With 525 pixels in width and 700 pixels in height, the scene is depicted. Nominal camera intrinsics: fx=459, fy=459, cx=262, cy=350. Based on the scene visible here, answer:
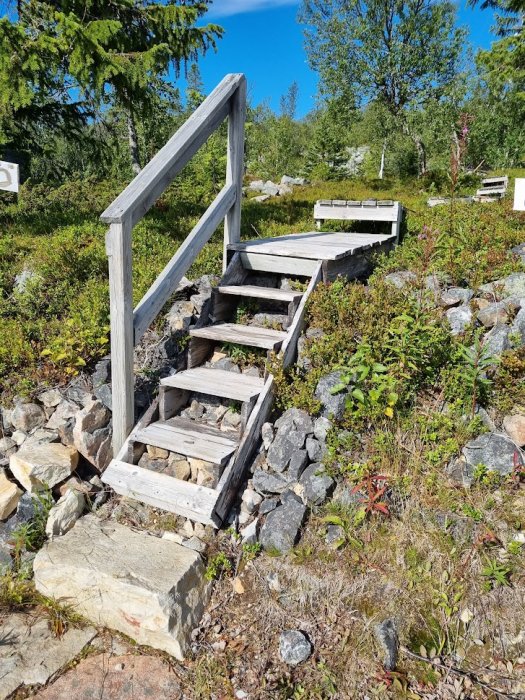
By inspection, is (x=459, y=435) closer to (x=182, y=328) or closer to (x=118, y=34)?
(x=182, y=328)

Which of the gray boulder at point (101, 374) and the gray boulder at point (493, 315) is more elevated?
the gray boulder at point (493, 315)

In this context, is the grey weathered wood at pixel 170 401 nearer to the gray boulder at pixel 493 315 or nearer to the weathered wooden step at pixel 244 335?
the weathered wooden step at pixel 244 335

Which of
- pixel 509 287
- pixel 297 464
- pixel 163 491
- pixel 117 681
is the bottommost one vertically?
pixel 117 681

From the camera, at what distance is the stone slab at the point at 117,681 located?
2529mm

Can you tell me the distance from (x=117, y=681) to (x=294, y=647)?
1.02 m

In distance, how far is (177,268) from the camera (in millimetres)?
4152

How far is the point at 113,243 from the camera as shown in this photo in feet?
10.7

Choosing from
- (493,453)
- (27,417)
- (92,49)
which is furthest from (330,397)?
(92,49)

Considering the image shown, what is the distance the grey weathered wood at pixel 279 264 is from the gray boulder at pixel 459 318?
139 centimetres

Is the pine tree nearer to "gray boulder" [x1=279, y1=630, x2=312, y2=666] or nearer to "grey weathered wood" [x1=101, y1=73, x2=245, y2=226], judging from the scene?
"grey weathered wood" [x1=101, y1=73, x2=245, y2=226]

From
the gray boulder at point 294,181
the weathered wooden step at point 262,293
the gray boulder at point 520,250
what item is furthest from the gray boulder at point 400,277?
the gray boulder at point 294,181

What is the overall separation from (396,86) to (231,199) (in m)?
18.5

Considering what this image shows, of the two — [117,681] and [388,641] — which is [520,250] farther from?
[117,681]

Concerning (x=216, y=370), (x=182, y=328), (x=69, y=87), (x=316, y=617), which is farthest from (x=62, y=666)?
(x=69, y=87)
